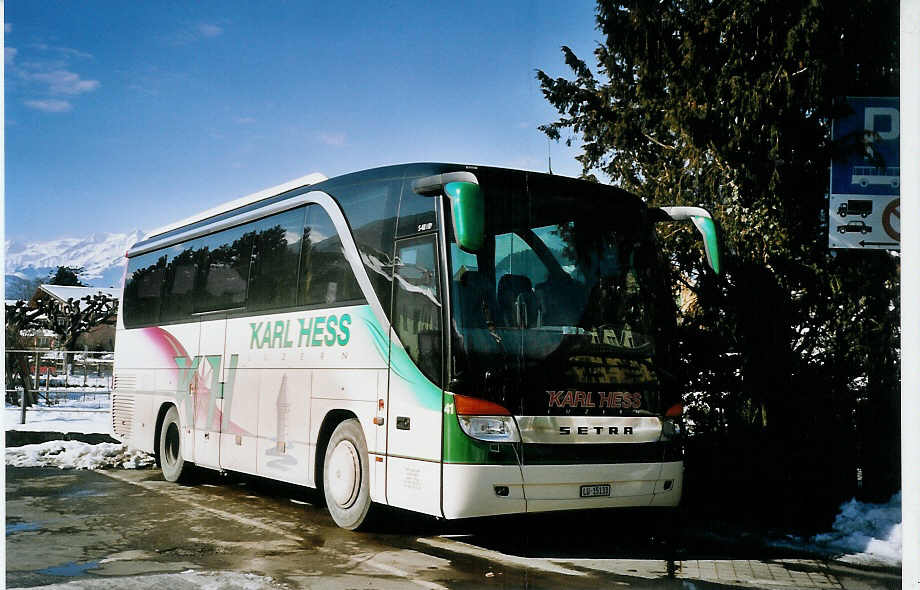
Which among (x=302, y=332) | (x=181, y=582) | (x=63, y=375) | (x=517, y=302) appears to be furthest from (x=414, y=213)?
(x=63, y=375)

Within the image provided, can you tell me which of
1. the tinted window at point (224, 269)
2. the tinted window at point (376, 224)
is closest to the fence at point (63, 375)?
the tinted window at point (224, 269)

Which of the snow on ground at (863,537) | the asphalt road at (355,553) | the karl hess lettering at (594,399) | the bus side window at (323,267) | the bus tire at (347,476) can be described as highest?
the bus side window at (323,267)

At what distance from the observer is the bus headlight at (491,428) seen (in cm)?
734

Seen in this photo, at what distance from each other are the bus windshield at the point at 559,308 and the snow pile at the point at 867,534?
2229mm

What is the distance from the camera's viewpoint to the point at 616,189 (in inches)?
337

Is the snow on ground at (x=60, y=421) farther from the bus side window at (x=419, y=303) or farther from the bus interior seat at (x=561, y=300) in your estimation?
the bus interior seat at (x=561, y=300)

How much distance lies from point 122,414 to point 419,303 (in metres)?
8.22

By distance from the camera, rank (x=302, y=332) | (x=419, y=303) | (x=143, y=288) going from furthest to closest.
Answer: (x=143, y=288), (x=302, y=332), (x=419, y=303)

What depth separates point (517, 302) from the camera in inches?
299

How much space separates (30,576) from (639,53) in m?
7.84

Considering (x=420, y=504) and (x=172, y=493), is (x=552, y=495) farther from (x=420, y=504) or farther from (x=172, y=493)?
(x=172, y=493)

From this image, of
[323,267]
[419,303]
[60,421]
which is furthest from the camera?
[60,421]

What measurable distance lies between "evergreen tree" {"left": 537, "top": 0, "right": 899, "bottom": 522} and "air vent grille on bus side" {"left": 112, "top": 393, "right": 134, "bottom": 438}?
7.63 meters

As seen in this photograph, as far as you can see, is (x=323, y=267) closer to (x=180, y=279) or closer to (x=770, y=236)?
(x=180, y=279)
